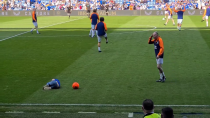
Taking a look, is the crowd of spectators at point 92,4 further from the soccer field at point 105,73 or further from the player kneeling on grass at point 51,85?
the player kneeling on grass at point 51,85

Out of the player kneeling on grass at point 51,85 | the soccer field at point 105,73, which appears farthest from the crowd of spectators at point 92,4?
the player kneeling on grass at point 51,85

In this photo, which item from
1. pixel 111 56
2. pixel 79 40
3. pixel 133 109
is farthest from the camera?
pixel 79 40

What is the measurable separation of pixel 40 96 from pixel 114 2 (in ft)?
189

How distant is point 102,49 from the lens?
2298 centimetres

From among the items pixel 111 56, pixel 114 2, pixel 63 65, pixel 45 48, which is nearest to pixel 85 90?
pixel 63 65

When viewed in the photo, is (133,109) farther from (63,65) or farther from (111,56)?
(111,56)

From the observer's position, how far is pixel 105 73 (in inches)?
638

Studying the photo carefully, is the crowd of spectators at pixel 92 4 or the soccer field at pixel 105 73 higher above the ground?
the crowd of spectators at pixel 92 4

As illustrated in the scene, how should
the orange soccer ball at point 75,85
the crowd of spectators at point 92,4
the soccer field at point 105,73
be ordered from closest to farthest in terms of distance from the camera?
the soccer field at point 105,73
the orange soccer ball at point 75,85
the crowd of spectators at point 92,4

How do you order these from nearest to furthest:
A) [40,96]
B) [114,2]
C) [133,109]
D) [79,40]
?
[133,109] → [40,96] → [79,40] → [114,2]

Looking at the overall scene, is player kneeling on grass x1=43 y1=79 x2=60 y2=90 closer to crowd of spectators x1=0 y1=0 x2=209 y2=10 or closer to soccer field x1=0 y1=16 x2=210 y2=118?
soccer field x1=0 y1=16 x2=210 y2=118

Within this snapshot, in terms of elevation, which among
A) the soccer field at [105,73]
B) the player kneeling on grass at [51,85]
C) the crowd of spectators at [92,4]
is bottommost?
the soccer field at [105,73]

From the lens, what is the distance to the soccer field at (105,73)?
11938 mm

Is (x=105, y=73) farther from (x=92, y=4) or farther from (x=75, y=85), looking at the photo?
(x=92, y=4)
